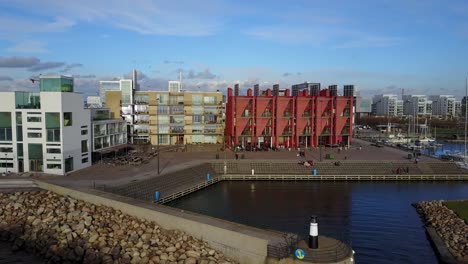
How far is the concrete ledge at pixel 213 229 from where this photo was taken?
62.5 feet

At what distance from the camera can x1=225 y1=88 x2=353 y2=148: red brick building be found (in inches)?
2484

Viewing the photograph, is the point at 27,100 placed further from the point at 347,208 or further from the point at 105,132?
the point at 347,208

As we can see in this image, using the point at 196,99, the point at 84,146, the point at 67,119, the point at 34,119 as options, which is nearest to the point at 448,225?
the point at 67,119

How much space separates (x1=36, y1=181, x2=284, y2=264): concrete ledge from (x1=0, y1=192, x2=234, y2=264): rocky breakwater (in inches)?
15.7

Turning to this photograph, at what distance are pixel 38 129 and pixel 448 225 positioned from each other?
36458 mm

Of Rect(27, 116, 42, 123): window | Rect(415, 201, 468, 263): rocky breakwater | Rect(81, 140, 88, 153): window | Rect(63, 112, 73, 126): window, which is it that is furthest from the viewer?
Rect(81, 140, 88, 153): window

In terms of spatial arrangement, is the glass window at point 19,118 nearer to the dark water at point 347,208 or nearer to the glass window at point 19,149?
the glass window at point 19,149

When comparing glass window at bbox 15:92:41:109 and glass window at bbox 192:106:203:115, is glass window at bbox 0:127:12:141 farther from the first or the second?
glass window at bbox 192:106:203:115

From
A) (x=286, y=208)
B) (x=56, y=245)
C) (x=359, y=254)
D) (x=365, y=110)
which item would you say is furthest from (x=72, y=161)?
(x=365, y=110)

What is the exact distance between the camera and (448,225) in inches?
1126

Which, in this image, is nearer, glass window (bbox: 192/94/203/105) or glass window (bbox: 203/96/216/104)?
glass window (bbox: 192/94/203/105)

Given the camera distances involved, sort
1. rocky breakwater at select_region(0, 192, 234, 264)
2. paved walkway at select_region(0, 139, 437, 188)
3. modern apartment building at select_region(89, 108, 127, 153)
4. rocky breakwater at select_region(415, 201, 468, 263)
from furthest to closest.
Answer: modern apartment building at select_region(89, 108, 127, 153)
paved walkway at select_region(0, 139, 437, 188)
rocky breakwater at select_region(415, 201, 468, 263)
rocky breakwater at select_region(0, 192, 234, 264)

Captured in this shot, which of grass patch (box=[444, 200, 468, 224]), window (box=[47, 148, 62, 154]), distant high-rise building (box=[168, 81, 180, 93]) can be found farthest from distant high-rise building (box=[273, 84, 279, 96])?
window (box=[47, 148, 62, 154])

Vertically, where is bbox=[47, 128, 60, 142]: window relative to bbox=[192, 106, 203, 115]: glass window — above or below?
below
